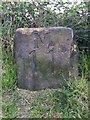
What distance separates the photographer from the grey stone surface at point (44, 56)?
12.1 ft

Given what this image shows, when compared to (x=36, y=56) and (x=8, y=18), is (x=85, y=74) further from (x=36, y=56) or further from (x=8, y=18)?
Result: (x=8, y=18)

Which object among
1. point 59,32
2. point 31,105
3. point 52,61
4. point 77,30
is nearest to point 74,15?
point 77,30

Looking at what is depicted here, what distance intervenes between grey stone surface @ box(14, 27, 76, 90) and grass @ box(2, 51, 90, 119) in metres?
0.14

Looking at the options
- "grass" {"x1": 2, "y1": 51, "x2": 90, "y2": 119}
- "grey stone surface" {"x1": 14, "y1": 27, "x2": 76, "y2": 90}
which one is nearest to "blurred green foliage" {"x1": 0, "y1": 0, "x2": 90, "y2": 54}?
"grey stone surface" {"x1": 14, "y1": 27, "x2": 76, "y2": 90}

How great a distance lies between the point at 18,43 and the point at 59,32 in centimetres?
52

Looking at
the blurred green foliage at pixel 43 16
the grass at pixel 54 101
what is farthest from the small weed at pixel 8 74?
the blurred green foliage at pixel 43 16

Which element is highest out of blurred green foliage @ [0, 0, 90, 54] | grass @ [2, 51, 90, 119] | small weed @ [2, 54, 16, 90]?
blurred green foliage @ [0, 0, 90, 54]

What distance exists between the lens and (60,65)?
3680 mm

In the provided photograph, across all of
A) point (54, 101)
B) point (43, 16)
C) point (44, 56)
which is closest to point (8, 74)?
point (44, 56)

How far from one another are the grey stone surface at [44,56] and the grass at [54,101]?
0.46 ft

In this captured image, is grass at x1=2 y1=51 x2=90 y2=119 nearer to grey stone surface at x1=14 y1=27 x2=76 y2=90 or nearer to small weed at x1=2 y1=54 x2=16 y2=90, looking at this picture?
small weed at x1=2 y1=54 x2=16 y2=90

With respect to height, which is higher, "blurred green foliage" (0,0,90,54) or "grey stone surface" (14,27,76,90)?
"blurred green foliage" (0,0,90,54)

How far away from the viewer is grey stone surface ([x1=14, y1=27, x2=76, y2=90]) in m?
3.68

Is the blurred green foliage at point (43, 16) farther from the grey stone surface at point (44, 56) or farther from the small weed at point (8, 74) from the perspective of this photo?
the grey stone surface at point (44, 56)
